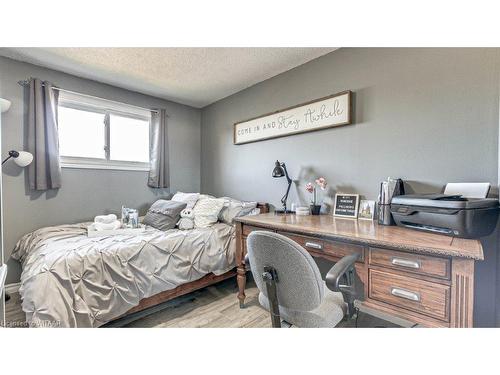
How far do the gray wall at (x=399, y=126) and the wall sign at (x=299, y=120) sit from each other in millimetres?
73

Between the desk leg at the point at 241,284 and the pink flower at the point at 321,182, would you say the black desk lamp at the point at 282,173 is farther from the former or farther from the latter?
the desk leg at the point at 241,284

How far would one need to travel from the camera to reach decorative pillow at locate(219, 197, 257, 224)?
236 cm

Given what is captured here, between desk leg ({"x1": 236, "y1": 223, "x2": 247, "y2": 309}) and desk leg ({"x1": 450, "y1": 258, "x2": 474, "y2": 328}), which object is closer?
desk leg ({"x1": 450, "y1": 258, "x2": 474, "y2": 328})

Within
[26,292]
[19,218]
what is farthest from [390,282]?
[19,218]

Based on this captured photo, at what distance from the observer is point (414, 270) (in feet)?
3.17

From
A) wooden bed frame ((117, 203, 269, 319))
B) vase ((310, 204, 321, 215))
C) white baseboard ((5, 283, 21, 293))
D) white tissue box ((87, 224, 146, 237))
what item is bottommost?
white baseboard ((5, 283, 21, 293))

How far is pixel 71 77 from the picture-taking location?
2309mm

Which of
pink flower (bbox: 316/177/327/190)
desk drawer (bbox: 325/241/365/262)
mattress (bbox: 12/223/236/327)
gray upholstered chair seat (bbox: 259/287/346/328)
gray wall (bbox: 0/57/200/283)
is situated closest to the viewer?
gray upholstered chair seat (bbox: 259/287/346/328)

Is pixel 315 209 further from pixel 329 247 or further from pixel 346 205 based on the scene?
pixel 329 247

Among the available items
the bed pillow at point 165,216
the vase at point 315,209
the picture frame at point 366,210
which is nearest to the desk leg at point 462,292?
the picture frame at point 366,210

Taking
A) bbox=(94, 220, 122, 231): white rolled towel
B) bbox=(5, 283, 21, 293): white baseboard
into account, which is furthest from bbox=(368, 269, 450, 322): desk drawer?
bbox=(5, 283, 21, 293): white baseboard

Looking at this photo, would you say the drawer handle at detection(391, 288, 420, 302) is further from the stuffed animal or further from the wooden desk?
the stuffed animal

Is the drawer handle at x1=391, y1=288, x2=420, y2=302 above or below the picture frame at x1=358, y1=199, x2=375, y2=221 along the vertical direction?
below
